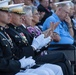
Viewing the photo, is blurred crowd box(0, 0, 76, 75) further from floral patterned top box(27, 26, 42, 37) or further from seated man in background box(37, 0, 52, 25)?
seated man in background box(37, 0, 52, 25)

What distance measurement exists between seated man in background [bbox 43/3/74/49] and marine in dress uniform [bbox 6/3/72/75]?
0.93 metres

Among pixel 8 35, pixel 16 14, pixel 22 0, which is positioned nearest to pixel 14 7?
pixel 16 14

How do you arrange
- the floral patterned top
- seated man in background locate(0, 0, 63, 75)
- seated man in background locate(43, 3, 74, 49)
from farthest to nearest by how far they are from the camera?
seated man in background locate(43, 3, 74, 49) → the floral patterned top → seated man in background locate(0, 0, 63, 75)

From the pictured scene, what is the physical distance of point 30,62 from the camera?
4.62 meters

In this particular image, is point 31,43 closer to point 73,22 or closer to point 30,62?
point 30,62

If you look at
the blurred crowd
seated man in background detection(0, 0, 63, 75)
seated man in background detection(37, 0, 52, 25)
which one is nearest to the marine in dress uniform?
the blurred crowd

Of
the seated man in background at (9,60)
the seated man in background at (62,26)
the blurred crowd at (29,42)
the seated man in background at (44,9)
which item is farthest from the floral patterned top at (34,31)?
the seated man in background at (44,9)

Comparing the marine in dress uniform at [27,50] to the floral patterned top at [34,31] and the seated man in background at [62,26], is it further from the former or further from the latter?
the seated man in background at [62,26]

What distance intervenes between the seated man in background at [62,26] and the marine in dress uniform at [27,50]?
93 centimetres

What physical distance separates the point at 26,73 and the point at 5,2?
103 centimetres

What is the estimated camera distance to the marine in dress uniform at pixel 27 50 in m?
4.89

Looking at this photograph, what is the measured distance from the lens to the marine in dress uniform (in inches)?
193

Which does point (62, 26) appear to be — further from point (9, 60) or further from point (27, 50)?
point (9, 60)

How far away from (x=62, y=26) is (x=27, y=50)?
78.7 inches
